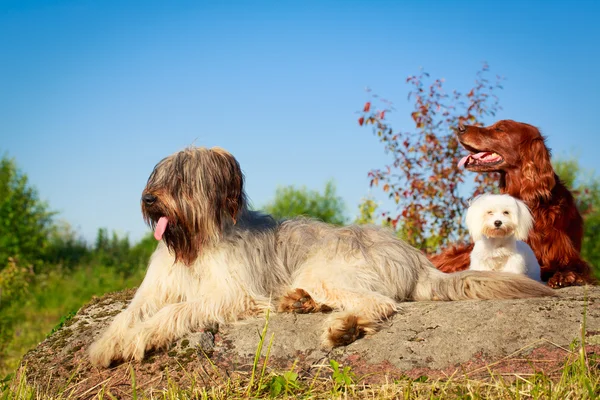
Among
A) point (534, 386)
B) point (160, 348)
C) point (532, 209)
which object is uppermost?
point (532, 209)

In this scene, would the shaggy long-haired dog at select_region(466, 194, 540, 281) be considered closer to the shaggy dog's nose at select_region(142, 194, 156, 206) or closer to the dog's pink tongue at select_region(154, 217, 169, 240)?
the dog's pink tongue at select_region(154, 217, 169, 240)

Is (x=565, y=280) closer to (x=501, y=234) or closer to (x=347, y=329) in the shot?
(x=501, y=234)

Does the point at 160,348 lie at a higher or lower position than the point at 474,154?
lower

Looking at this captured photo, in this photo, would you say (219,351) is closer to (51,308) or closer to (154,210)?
(154,210)

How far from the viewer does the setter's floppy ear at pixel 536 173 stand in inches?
255

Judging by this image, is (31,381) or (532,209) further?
(532,209)

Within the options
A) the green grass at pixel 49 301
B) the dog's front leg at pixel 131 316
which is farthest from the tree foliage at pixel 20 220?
the dog's front leg at pixel 131 316

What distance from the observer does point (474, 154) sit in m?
6.79

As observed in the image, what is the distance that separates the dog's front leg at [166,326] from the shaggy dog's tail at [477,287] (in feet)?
6.72

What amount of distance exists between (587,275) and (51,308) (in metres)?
12.4

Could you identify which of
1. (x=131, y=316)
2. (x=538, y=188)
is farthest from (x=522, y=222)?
(x=131, y=316)

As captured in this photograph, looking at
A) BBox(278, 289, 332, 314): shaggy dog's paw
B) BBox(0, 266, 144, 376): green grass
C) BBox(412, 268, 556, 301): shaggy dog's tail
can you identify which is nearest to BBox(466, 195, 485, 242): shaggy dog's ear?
BBox(412, 268, 556, 301): shaggy dog's tail

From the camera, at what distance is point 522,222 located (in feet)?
19.3

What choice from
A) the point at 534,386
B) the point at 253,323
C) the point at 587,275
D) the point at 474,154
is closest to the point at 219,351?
the point at 253,323
